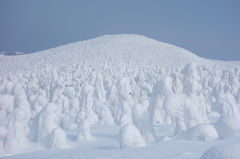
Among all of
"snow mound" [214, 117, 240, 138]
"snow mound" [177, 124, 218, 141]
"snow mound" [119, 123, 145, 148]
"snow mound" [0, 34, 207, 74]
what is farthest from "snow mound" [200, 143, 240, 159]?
"snow mound" [0, 34, 207, 74]

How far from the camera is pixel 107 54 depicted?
7644cm

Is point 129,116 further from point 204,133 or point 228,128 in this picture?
point 204,133

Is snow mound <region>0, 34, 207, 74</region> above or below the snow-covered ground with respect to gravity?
above

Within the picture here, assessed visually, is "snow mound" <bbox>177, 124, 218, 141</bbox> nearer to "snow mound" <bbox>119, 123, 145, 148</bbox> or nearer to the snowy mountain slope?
"snow mound" <bbox>119, 123, 145, 148</bbox>

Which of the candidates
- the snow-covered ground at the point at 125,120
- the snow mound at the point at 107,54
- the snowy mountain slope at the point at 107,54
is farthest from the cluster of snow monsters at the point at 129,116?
the snow mound at the point at 107,54

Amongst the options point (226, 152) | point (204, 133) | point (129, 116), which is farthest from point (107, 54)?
point (226, 152)

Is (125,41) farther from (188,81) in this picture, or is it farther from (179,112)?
(179,112)

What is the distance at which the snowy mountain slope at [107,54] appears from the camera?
73000mm

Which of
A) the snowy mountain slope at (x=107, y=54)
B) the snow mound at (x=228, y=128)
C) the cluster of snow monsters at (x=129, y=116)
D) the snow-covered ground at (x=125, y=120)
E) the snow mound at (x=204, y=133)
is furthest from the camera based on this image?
the snowy mountain slope at (x=107, y=54)

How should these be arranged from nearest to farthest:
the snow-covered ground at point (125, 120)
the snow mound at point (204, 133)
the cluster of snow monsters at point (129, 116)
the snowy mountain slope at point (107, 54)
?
the snow-covered ground at point (125, 120)
the snow mound at point (204, 133)
the cluster of snow monsters at point (129, 116)
the snowy mountain slope at point (107, 54)

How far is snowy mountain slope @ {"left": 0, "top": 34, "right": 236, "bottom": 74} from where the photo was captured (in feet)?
240

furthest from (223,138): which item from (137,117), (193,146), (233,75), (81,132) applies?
(233,75)

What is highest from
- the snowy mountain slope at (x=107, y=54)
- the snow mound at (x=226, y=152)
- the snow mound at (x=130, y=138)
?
the snowy mountain slope at (x=107, y=54)

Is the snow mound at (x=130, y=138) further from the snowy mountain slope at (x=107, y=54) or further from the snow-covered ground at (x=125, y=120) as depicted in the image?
the snowy mountain slope at (x=107, y=54)
